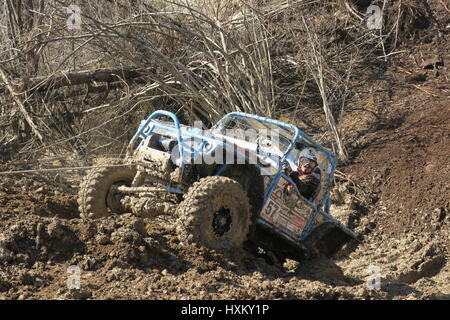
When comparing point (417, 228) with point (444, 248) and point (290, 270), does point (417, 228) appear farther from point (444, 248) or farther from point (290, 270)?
point (290, 270)

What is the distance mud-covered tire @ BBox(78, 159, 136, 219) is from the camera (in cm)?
877

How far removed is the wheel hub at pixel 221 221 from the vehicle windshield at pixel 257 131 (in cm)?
153

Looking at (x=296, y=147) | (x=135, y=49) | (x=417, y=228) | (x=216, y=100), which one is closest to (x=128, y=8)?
Result: (x=135, y=49)

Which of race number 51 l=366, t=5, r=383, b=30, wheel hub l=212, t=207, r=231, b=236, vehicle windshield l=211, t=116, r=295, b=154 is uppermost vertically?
race number 51 l=366, t=5, r=383, b=30

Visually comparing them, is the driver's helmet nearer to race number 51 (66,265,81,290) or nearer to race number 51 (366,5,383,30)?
race number 51 (66,265,81,290)

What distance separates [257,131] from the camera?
9703mm

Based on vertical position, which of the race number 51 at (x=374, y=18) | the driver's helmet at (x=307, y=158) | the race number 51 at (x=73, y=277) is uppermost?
the race number 51 at (x=374, y=18)

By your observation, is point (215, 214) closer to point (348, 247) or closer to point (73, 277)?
point (73, 277)

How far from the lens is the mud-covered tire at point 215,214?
7.72 meters

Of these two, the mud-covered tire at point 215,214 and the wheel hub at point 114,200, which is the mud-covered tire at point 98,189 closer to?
the wheel hub at point 114,200

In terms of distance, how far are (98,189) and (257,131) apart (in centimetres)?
222

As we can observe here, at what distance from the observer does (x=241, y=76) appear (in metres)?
13.0

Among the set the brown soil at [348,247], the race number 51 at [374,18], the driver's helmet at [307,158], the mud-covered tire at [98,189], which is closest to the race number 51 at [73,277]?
the brown soil at [348,247]

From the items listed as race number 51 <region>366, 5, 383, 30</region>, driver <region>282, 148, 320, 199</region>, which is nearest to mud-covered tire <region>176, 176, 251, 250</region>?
driver <region>282, 148, 320, 199</region>
